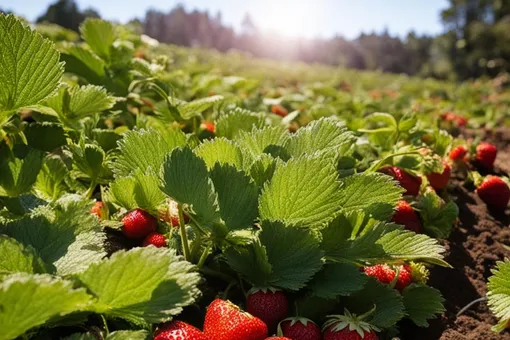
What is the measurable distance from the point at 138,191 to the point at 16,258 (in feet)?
1.15

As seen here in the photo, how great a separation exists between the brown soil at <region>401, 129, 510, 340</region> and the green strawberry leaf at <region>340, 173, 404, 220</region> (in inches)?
12.5

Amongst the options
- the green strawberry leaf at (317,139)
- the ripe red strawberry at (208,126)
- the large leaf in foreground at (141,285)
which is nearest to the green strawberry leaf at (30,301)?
the large leaf in foreground at (141,285)

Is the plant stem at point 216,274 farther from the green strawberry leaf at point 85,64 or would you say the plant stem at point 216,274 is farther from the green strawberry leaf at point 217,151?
the green strawberry leaf at point 85,64

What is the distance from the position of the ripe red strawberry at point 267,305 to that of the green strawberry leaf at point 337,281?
2.9 inches

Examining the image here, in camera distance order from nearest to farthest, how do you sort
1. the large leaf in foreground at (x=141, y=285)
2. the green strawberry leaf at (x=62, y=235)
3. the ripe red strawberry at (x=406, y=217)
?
the large leaf in foreground at (x=141, y=285)
the green strawberry leaf at (x=62, y=235)
the ripe red strawberry at (x=406, y=217)

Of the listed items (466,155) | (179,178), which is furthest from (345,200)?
(466,155)

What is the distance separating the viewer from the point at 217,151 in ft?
3.74

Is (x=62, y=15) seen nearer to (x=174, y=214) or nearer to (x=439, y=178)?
(x=439, y=178)

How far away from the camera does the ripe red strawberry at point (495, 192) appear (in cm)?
218

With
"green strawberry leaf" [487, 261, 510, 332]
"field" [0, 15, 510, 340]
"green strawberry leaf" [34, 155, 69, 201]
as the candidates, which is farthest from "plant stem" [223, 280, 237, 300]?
"green strawberry leaf" [487, 261, 510, 332]

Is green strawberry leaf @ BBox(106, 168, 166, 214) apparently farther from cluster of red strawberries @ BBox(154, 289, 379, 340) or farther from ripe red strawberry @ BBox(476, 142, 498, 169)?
ripe red strawberry @ BBox(476, 142, 498, 169)

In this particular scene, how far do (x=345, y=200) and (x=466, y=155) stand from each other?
4.86ft

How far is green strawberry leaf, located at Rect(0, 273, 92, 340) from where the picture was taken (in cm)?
71

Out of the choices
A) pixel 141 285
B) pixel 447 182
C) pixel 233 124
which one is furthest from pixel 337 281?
pixel 447 182
